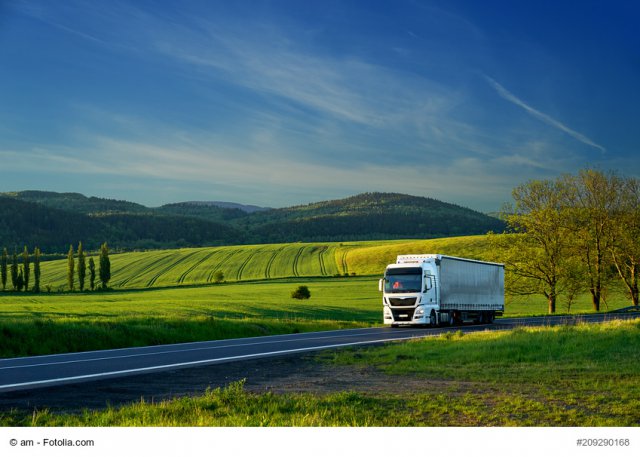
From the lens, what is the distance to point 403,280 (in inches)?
1487

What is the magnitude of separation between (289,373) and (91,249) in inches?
7164

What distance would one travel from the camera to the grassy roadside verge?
9.55 metres

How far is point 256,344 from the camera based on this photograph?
27047mm

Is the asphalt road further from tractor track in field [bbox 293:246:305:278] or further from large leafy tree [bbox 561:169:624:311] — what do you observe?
tractor track in field [bbox 293:246:305:278]

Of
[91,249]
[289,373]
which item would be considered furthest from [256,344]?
[91,249]

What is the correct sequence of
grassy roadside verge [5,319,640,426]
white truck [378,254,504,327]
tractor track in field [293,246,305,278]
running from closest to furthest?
grassy roadside verge [5,319,640,426], white truck [378,254,504,327], tractor track in field [293,246,305,278]

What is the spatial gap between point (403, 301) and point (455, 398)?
25789mm

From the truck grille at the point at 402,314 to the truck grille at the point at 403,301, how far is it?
32 centimetres

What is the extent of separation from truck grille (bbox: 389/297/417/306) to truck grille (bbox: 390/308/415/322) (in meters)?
0.32

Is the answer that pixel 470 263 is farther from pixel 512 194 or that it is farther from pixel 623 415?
pixel 623 415

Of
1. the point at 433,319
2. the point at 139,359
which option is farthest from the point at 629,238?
the point at 139,359

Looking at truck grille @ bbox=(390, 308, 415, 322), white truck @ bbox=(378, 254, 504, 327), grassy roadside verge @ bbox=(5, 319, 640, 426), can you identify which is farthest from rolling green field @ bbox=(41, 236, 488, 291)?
grassy roadside verge @ bbox=(5, 319, 640, 426)
